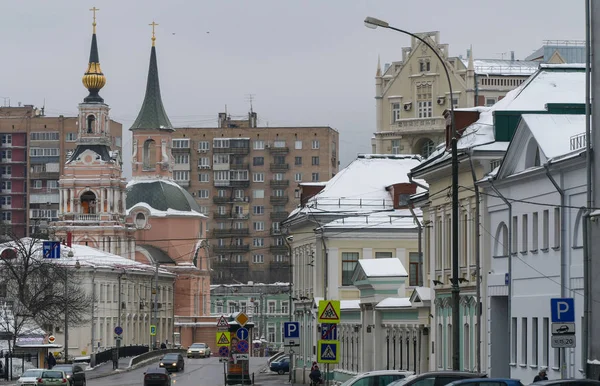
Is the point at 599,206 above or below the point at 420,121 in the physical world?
below

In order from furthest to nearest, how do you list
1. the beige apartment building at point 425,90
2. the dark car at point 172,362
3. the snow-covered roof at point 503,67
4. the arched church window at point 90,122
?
the arched church window at point 90,122
the snow-covered roof at point 503,67
the beige apartment building at point 425,90
the dark car at point 172,362

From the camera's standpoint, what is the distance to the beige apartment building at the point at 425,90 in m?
125

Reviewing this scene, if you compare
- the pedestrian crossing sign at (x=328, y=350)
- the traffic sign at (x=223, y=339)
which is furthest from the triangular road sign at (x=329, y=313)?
the traffic sign at (x=223, y=339)

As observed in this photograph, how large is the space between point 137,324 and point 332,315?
101 m

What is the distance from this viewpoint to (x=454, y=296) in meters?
35.6

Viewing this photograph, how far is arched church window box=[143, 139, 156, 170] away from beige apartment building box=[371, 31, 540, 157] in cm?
4537

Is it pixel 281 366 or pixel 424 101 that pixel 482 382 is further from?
pixel 424 101

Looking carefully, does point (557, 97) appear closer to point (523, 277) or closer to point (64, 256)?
point (523, 277)

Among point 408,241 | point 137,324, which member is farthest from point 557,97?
point 137,324

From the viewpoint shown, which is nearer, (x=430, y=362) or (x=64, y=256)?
(x=430, y=362)

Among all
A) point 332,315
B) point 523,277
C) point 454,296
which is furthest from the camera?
point 523,277

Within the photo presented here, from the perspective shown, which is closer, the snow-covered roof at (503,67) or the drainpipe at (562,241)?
the drainpipe at (562,241)

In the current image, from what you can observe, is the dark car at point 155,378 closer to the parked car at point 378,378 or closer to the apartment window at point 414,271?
the apartment window at point 414,271

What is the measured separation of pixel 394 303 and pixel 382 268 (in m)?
2.31
